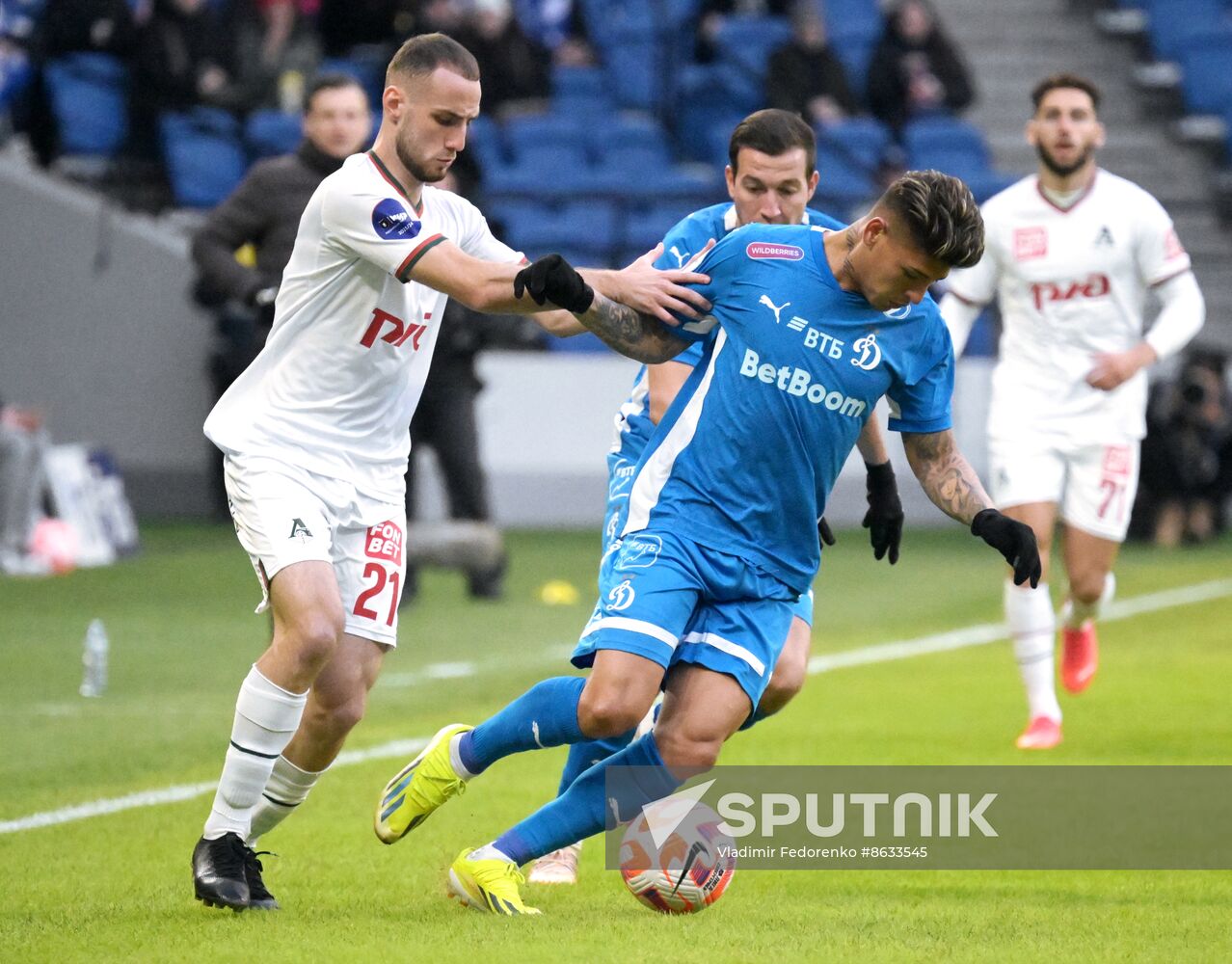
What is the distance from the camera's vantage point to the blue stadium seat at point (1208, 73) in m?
21.6

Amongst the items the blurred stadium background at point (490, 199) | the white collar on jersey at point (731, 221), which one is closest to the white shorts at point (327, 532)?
the white collar on jersey at point (731, 221)

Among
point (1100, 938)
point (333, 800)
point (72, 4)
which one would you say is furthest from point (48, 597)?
point (1100, 938)

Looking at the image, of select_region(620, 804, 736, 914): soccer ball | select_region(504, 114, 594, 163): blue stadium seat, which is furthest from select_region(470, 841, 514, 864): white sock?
select_region(504, 114, 594, 163): blue stadium seat

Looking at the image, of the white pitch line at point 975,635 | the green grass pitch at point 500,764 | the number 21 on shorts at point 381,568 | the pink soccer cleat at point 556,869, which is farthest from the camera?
the white pitch line at point 975,635

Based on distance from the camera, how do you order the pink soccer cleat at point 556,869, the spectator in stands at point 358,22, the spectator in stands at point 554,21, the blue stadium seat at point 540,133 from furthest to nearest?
the spectator in stands at point 554,21 < the spectator in stands at point 358,22 < the blue stadium seat at point 540,133 < the pink soccer cleat at point 556,869

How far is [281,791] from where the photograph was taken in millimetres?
5711

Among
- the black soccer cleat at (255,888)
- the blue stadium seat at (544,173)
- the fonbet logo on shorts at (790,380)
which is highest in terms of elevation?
the fonbet logo on shorts at (790,380)

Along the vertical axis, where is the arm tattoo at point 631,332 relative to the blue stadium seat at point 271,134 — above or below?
above

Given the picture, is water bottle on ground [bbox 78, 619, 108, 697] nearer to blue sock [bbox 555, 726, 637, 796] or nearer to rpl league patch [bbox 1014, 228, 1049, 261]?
blue sock [bbox 555, 726, 637, 796]

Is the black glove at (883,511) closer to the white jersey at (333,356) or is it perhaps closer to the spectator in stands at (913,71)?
the white jersey at (333,356)

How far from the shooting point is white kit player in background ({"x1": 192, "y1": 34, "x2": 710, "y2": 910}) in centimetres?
526

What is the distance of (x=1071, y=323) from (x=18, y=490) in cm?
824

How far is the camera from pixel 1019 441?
8.70 meters

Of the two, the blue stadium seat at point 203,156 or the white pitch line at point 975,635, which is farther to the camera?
the blue stadium seat at point 203,156
